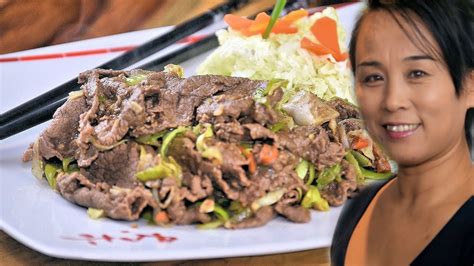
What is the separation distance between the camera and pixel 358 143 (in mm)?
1354

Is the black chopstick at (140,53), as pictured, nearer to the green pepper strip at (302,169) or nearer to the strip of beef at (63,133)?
the strip of beef at (63,133)

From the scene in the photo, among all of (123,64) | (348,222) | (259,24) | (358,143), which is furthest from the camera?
(259,24)

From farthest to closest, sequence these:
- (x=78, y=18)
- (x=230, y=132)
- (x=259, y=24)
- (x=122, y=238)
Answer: (x=259, y=24), (x=78, y=18), (x=230, y=132), (x=122, y=238)

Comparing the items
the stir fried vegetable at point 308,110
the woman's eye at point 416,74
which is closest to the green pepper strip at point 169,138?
the stir fried vegetable at point 308,110

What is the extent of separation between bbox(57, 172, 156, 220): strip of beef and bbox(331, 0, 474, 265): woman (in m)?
0.59

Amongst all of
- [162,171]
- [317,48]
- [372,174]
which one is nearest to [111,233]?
[162,171]

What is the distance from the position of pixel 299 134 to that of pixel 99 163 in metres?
0.35

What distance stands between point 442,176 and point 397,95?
87 mm

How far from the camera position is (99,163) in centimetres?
130

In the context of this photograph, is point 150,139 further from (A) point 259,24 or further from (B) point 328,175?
(A) point 259,24

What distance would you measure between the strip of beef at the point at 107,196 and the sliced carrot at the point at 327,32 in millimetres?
811

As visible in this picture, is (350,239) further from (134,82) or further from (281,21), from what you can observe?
(281,21)

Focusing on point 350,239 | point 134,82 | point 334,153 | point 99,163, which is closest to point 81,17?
point 134,82

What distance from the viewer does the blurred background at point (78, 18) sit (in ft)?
4.70
